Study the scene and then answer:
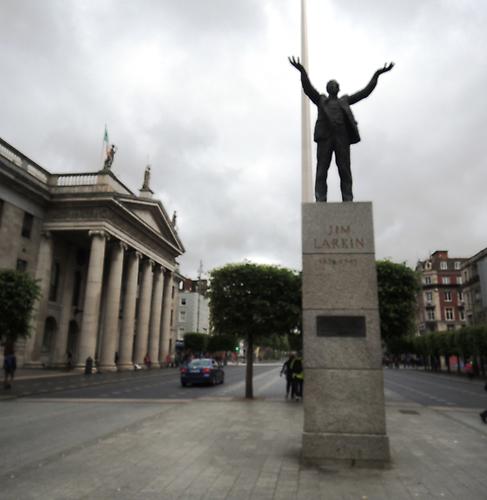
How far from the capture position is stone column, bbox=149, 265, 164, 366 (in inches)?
1973

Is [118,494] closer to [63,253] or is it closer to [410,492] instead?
[410,492]

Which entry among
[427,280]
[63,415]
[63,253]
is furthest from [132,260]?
[427,280]

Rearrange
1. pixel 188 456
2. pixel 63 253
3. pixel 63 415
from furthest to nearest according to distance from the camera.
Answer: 1. pixel 63 253
2. pixel 63 415
3. pixel 188 456

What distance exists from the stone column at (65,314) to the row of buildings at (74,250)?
9 cm

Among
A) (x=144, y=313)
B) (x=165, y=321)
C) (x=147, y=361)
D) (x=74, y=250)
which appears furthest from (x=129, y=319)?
(x=165, y=321)

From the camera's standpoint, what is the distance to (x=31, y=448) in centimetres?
820

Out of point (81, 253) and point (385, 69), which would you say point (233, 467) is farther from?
point (81, 253)

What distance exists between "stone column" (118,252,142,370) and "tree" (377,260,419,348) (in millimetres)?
28733

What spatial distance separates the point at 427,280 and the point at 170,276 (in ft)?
186

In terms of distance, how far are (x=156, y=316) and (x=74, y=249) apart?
43.4ft

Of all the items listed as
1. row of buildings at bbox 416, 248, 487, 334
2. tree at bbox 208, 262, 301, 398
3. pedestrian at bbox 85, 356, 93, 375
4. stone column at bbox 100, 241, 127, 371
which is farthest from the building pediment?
row of buildings at bbox 416, 248, 487, 334

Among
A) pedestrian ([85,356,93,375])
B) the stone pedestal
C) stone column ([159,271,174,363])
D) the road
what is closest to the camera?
the stone pedestal

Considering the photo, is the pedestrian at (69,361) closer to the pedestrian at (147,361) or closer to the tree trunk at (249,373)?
the pedestrian at (147,361)

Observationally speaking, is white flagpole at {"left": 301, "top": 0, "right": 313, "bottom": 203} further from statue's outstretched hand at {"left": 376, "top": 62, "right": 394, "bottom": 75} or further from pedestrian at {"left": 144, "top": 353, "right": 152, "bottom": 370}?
pedestrian at {"left": 144, "top": 353, "right": 152, "bottom": 370}
